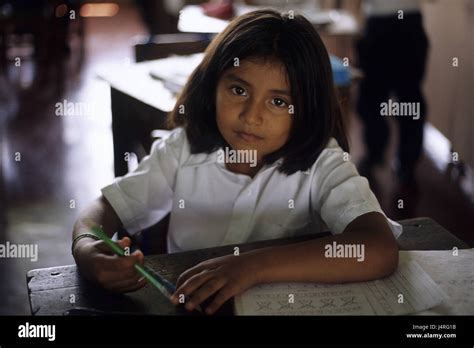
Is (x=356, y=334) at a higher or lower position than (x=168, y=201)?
lower

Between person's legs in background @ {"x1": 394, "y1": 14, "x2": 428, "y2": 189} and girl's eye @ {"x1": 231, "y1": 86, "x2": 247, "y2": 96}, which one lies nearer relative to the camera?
girl's eye @ {"x1": 231, "y1": 86, "x2": 247, "y2": 96}

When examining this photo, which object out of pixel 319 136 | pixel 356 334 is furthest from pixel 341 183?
pixel 356 334

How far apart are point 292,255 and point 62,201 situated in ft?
6.70

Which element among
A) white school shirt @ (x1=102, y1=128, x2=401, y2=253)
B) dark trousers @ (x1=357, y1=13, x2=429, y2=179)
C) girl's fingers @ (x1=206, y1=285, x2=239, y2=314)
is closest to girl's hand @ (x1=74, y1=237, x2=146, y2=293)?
girl's fingers @ (x1=206, y1=285, x2=239, y2=314)

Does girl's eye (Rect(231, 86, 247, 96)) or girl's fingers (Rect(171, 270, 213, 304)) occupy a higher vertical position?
girl's eye (Rect(231, 86, 247, 96))

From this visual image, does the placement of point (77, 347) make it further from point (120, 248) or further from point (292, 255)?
point (292, 255)

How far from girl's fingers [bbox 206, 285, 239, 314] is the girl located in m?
0.12

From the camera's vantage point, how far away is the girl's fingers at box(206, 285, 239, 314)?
3.20 ft

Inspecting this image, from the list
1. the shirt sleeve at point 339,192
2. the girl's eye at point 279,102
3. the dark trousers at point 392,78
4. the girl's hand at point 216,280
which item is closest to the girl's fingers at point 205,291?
the girl's hand at point 216,280

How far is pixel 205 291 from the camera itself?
98 centimetres

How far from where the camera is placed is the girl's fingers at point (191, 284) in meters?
0.99

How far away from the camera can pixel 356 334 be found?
3.37 feet

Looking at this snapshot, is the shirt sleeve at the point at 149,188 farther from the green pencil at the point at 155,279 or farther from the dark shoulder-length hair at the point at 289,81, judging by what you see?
the green pencil at the point at 155,279

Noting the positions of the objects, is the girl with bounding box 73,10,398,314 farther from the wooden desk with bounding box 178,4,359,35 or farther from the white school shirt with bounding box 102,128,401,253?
the wooden desk with bounding box 178,4,359,35
